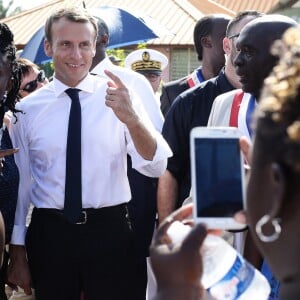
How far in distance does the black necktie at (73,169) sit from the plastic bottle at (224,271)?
162cm

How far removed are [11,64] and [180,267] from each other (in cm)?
191

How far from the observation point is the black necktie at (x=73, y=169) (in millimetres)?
3500

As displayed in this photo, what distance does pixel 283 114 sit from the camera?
1.42 m

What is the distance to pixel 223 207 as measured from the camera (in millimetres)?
1882

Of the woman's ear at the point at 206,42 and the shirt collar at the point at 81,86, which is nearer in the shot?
the shirt collar at the point at 81,86

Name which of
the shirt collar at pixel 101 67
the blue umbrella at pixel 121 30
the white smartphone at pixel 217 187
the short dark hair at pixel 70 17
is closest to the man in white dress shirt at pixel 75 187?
the short dark hair at pixel 70 17

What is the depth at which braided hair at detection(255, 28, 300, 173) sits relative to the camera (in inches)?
54.7

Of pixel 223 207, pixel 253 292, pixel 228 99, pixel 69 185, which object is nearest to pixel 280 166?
pixel 223 207

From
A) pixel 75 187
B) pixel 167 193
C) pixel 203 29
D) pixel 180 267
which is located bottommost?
pixel 167 193

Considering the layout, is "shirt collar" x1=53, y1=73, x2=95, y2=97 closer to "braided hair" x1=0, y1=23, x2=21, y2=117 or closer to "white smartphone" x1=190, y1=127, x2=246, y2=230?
"braided hair" x1=0, y1=23, x2=21, y2=117

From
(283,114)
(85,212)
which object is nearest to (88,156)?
(85,212)

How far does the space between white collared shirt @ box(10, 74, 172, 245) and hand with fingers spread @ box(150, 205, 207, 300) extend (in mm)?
1796

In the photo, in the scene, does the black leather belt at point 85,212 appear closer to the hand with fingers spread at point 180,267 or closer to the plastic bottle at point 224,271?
the plastic bottle at point 224,271

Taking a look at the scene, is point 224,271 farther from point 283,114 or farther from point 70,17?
point 70,17
